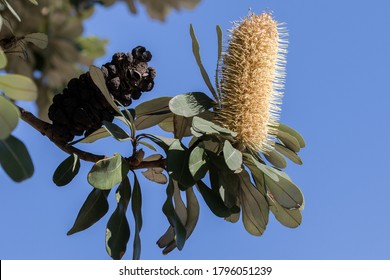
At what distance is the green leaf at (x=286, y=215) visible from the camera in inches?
66.1

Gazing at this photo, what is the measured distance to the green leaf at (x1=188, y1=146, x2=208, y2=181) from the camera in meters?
1.49

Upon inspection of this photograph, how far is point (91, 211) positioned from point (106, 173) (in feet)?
0.61

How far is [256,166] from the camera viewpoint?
1571 mm

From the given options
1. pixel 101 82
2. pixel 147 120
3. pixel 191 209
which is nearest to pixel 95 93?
pixel 101 82

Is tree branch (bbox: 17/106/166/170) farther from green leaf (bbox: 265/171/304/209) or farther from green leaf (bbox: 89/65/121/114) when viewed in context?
green leaf (bbox: 265/171/304/209)

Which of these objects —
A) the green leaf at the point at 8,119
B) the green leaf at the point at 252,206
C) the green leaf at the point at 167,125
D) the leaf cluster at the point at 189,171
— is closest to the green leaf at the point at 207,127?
the leaf cluster at the point at 189,171

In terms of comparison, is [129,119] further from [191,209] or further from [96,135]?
[191,209]

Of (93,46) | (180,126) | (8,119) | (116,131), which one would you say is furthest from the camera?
(180,126)

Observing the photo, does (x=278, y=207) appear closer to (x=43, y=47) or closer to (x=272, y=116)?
(x=272, y=116)

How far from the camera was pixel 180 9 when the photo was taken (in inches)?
56.0

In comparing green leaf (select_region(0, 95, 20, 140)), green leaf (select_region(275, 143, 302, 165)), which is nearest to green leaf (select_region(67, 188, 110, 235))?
green leaf (select_region(275, 143, 302, 165))

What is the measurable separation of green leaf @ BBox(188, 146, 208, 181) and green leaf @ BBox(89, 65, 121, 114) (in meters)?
0.21

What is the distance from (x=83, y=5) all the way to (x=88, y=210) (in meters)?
0.50
